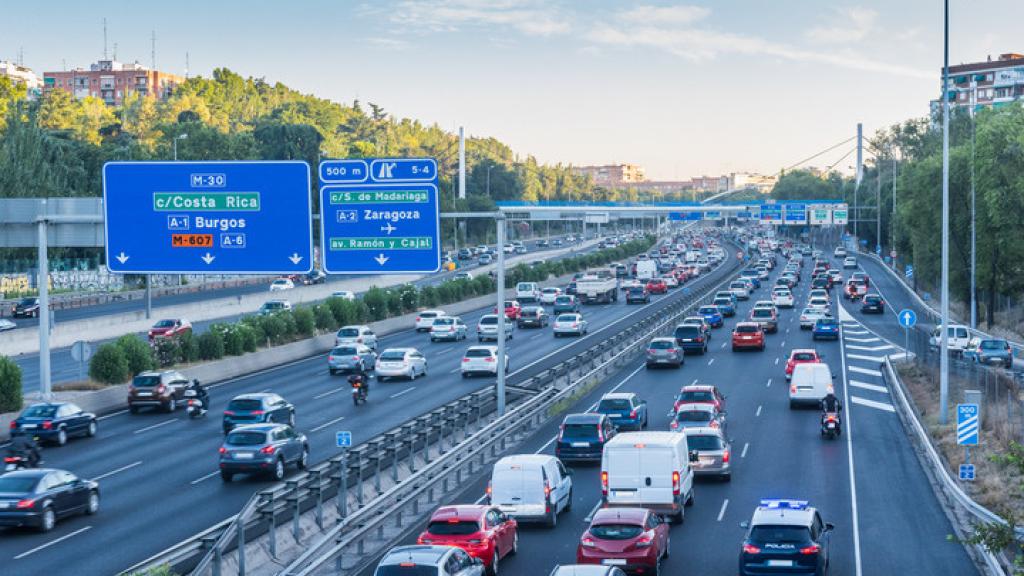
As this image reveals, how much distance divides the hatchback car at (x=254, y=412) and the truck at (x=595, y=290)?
6045 centimetres

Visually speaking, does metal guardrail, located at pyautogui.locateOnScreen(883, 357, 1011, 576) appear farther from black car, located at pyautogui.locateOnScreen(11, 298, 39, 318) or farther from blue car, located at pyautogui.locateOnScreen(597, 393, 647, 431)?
black car, located at pyautogui.locateOnScreen(11, 298, 39, 318)

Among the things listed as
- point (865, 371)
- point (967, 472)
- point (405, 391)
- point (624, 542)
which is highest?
point (624, 542)

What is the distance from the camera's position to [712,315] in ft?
240

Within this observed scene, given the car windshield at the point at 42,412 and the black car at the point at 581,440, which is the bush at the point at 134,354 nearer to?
the car windshield at the point at 42,412

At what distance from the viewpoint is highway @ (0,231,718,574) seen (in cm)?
2319

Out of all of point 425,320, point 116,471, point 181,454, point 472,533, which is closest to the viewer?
point 472,533

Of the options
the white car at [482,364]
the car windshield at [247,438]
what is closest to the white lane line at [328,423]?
the car windshield at [247,438]

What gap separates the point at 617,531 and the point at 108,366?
31481 mm

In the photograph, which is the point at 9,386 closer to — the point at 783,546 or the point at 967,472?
the point at 783,546

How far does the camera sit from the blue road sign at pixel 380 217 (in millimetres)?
28359

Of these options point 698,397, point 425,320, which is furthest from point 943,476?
point 425,320

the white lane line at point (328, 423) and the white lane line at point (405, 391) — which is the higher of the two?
the white lane line at point (328, 423)

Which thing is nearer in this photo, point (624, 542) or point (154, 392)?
point (624, 542)

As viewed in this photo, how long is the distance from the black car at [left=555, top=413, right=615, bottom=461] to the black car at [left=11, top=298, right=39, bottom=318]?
5182 centimetres
